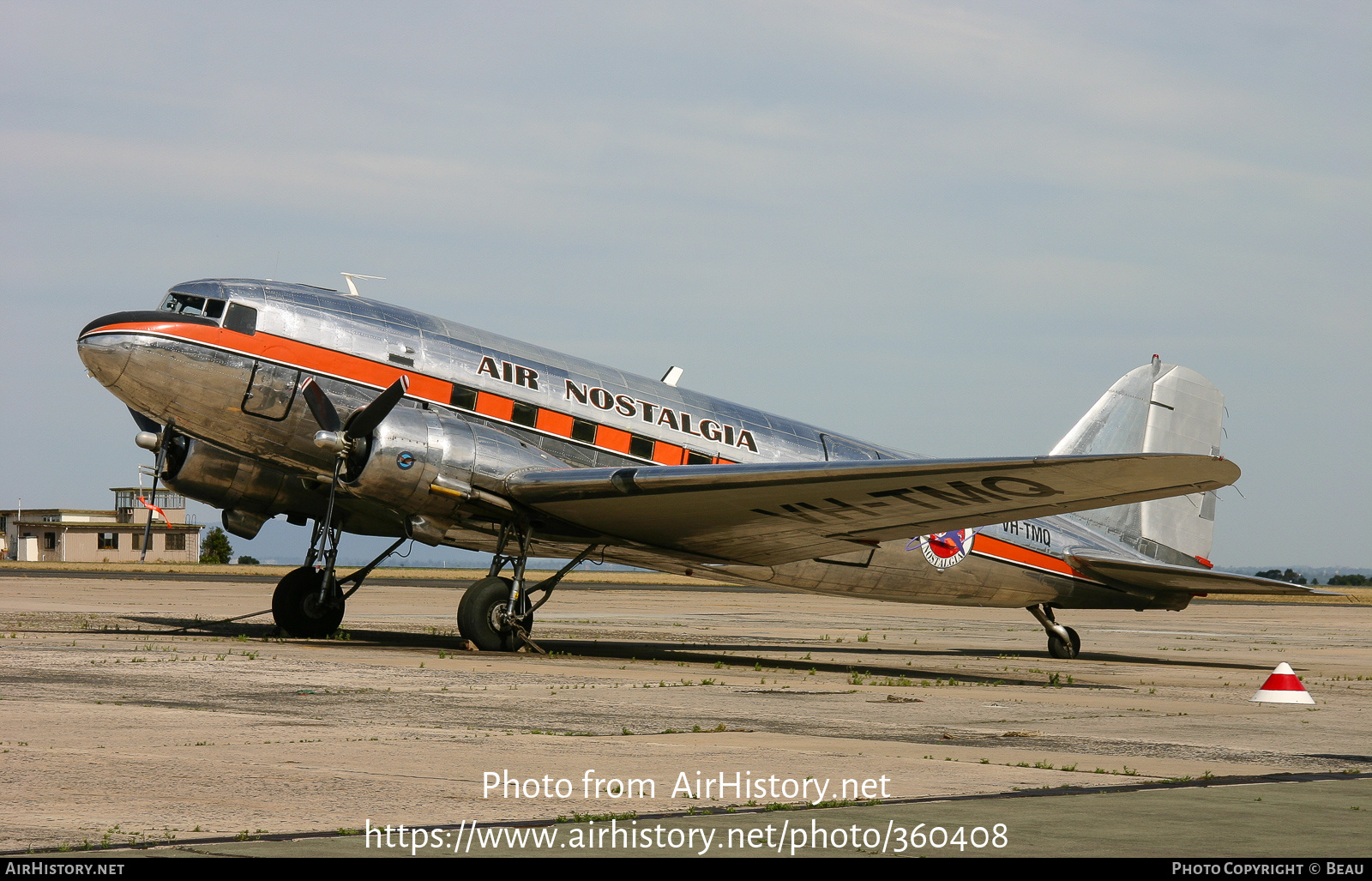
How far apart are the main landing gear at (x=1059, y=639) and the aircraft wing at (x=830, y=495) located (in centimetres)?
535

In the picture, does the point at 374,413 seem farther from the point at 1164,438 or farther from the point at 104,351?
the point at 1164,438

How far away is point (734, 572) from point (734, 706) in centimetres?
829

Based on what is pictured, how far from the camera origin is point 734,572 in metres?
19.9

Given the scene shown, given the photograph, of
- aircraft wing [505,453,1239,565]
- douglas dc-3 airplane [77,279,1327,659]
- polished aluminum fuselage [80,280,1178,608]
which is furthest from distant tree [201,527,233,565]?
aircraft wing [505,453,1239,565]

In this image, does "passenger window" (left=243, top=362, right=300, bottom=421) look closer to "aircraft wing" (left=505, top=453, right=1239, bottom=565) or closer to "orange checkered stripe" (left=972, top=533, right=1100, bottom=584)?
"aircraft wing" (left=505, top=453, right=1239, bottom=565)

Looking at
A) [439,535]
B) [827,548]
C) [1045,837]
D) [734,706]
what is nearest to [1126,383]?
[827,548]

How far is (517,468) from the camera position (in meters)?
16.9

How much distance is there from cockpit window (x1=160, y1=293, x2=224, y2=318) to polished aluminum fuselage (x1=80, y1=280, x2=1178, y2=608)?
15cm

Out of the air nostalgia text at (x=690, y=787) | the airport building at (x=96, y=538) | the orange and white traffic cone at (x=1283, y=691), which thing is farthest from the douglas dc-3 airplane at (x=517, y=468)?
the airport building at (x=96, y=538)

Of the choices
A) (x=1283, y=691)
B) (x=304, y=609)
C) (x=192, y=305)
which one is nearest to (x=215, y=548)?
(x=304, y=609)

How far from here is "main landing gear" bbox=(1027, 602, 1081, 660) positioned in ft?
71.8

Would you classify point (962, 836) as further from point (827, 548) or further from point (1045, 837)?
point (827, 548)

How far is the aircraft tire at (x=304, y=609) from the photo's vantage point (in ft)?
62.1

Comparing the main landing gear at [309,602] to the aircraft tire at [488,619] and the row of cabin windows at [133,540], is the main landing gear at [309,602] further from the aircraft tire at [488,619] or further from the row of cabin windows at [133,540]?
the row of cabin windows at [133,540]
